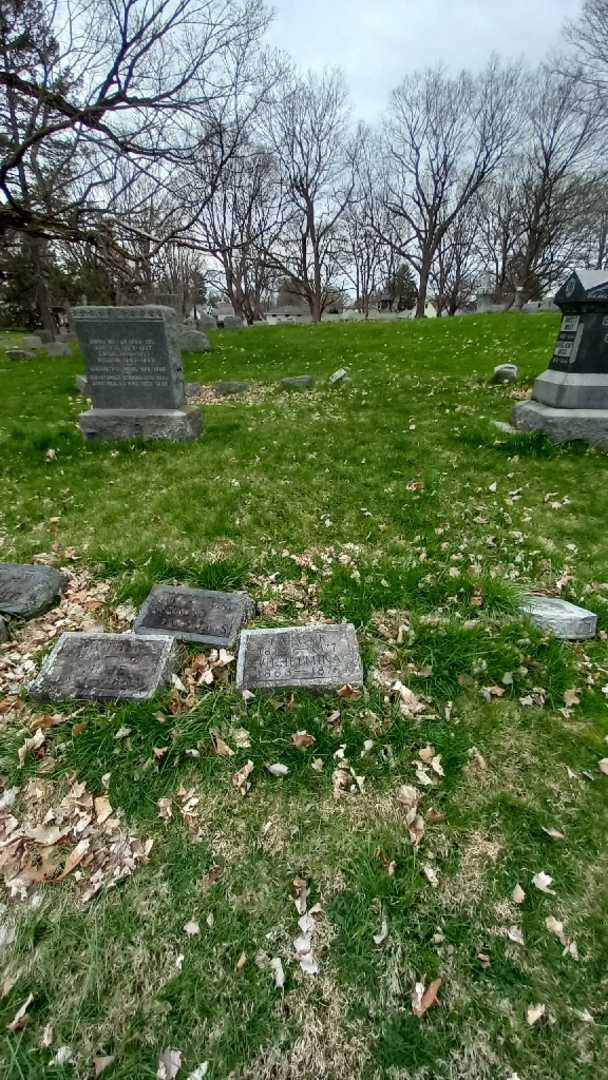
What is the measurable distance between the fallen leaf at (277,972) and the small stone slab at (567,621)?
7.83 ft

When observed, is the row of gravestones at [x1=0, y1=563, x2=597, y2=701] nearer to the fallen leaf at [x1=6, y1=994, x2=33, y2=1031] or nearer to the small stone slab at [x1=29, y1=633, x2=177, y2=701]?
the small stone slab at [x1=29, y1=633, x2=177, y2=701]

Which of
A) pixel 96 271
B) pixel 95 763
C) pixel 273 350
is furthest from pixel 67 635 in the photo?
pixel 273 350

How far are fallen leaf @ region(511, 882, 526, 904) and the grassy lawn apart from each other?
22mm

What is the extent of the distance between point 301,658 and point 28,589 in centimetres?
216

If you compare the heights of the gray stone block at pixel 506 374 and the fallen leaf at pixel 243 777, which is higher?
the gray stone block at pixel 506 374

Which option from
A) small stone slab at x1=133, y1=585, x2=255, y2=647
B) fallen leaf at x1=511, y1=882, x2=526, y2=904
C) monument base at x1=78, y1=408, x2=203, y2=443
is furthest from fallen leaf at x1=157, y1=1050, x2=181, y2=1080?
monument base at x1=78, y1=408, x2=203, y2=443

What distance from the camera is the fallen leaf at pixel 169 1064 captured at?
1.41 m

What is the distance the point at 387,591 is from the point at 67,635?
223 centimetres

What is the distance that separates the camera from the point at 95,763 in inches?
89.9

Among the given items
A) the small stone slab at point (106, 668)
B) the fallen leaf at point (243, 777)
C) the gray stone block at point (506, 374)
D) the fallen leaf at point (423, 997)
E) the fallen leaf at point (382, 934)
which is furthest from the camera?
the gray stone block at point (506, 374)

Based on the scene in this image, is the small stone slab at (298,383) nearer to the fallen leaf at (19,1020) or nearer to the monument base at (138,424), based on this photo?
the monument base at (138,424)

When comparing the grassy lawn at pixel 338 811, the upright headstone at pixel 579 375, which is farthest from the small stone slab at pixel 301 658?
the upright headstone at pixel 579 375

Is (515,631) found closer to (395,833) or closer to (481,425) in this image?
(395,833)

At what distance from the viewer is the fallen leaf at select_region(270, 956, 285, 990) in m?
1.58
